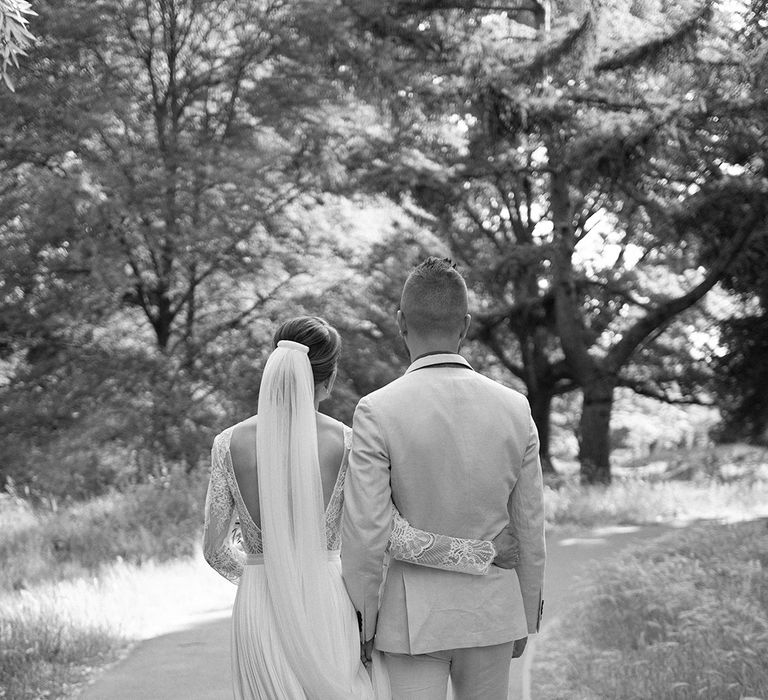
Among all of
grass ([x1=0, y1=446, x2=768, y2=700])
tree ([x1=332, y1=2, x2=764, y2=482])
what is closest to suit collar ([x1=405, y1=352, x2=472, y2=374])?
grass ([x1=0, y1=446, x2=768, y2=700])

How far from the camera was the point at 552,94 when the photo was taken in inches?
685

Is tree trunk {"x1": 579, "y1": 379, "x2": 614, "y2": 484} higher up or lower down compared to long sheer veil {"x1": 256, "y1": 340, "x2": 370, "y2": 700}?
lower down

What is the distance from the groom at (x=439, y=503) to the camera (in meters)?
3.42

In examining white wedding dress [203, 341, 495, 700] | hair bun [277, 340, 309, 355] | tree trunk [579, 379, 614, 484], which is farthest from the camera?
tree trunk [579, 379, 614, 484]

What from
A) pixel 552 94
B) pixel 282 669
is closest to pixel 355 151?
pixel 552 94

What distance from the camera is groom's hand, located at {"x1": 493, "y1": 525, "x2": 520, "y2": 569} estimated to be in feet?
11.5

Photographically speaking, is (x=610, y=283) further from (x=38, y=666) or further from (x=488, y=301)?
(x=38, y=666)

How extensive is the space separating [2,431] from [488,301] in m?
13.3

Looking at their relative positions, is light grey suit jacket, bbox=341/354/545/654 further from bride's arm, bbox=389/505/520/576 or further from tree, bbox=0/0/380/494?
tree, bbox=0/0/380/494

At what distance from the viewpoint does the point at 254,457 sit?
4.02m

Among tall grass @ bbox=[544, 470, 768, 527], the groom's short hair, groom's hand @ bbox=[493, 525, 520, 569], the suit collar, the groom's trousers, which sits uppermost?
the groom's short hair

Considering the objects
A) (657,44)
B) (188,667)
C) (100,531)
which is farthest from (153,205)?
(188,667)

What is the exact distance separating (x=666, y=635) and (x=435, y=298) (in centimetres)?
491

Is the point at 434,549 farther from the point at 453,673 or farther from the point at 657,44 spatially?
the point at 657,44
